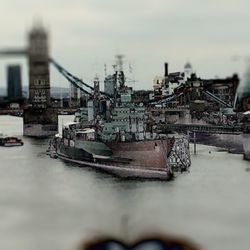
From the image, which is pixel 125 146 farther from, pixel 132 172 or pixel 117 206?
pixel 117 206

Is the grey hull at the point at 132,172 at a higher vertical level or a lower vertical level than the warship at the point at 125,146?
lower

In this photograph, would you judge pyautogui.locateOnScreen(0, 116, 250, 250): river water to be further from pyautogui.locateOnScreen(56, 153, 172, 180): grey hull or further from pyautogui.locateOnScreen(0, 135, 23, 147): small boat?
pyautogui.locateOnScreen(0, 135, 23, 147): small boat

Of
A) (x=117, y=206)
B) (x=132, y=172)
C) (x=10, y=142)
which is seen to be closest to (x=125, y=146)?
(x=132, y=172)

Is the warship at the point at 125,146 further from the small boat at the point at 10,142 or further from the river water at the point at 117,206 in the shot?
the small boat at the point at 10,142

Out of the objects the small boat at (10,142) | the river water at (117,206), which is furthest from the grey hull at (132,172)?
the small boat at (10,142)

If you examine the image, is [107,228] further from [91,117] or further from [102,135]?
[91,117]
